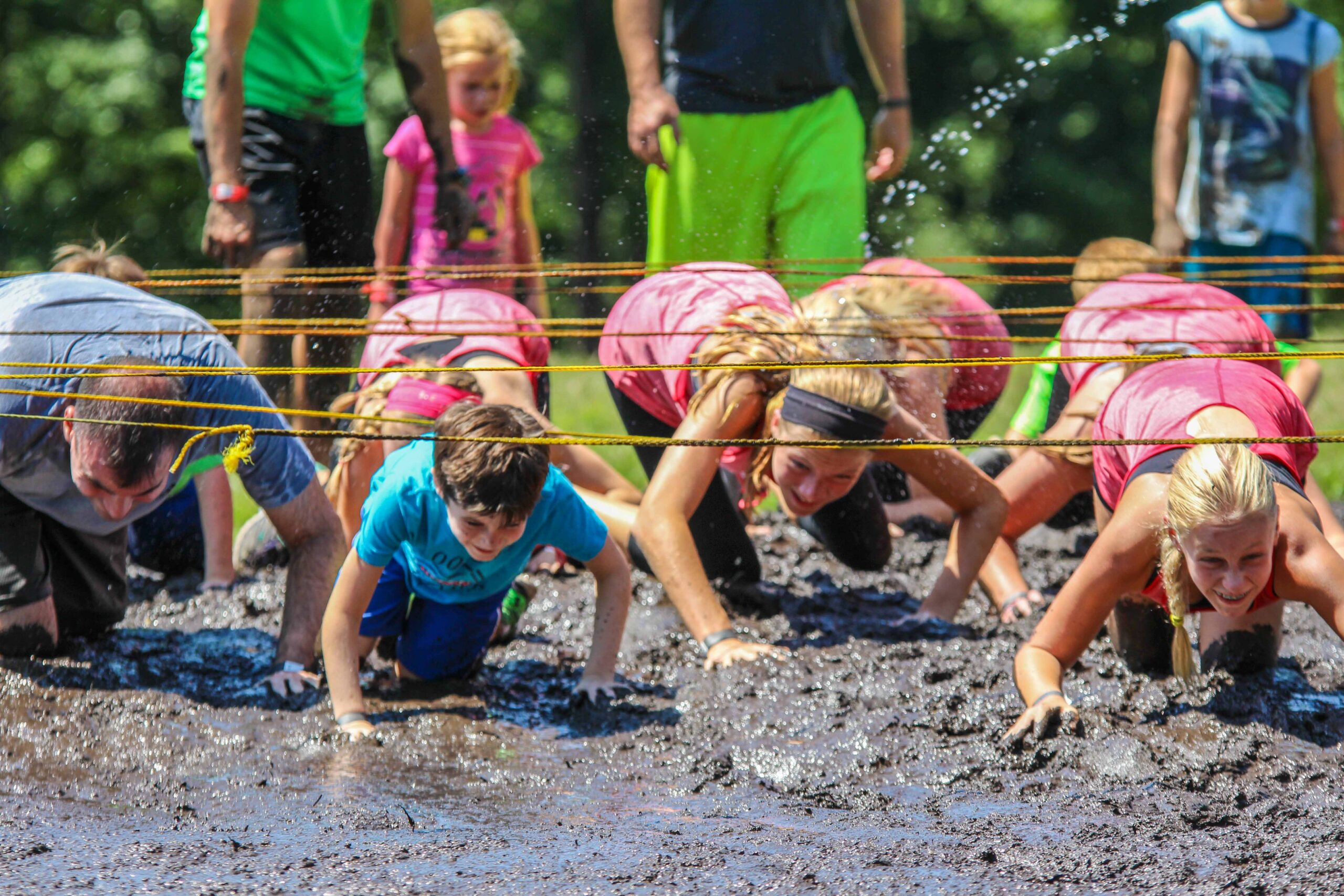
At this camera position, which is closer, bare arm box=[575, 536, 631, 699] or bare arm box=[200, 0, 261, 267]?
bare arm box=[575, 536, 631, 699]

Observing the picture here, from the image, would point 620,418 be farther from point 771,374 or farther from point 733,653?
point 733,653

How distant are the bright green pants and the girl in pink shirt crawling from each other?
1097 millimetres

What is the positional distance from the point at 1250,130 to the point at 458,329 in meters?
3.50

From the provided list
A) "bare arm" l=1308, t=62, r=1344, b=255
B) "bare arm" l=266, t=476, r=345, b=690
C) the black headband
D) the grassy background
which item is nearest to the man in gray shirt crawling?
"bare arm" l=266, t=476, r=345, b=690

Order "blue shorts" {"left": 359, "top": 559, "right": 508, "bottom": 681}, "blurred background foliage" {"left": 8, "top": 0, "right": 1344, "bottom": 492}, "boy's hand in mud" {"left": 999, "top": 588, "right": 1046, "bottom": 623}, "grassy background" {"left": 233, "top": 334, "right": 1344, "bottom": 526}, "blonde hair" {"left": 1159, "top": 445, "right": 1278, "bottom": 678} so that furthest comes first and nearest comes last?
"blurred background foliage" {"left": 8, "top": 0, "right": 1344, "bottom": 492} → "grassy background" {"left": 233, "top": 334, "right": 1344, "bottom": 526} → "boy's hand in mud" {"left": 999, "top": 588, "right": 1046, "bottom": 623} → "blue shorts" {"left": 359, "top": 559, "right": 508, "bottom": 681} → "blonde hair" {"left": 1159, "top": 445, "right": 1278, "bottom": 678}

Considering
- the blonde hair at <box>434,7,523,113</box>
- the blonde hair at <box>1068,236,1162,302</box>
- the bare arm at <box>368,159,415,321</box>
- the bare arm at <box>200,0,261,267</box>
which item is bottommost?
the blonde hair at <box>1068,236,1162,302</box>

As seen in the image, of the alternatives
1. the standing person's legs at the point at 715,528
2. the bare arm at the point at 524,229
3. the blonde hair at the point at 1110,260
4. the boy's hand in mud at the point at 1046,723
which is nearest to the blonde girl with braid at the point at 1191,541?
the boy's hand in mud at the point at 1046,723

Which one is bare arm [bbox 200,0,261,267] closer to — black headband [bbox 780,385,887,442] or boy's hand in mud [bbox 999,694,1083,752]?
black headband [bbox 780,385,887,442]

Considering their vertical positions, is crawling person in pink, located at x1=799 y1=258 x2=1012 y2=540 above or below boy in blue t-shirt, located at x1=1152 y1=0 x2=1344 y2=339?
below

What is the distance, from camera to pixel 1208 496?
10.2ft

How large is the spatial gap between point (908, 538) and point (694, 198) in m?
1.61

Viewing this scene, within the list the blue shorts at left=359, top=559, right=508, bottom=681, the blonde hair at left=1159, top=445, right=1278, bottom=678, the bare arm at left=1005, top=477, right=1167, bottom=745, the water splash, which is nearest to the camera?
the blonde hair at left=1159, top=445, right=1278, bottom=678

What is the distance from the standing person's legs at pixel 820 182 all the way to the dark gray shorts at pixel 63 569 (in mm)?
2493

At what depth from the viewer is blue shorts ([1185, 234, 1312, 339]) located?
20.0ft
